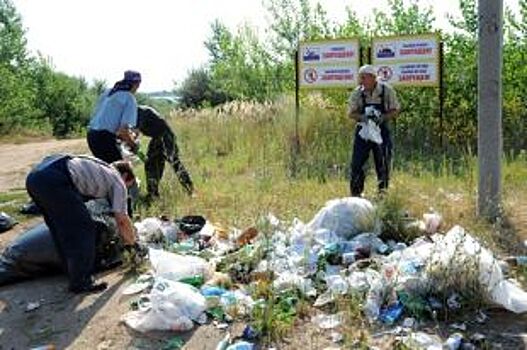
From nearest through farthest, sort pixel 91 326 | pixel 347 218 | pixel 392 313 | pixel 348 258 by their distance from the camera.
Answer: pixel 392 313 < pixel 91 326 < pixel 348 258 < pixel 347 218

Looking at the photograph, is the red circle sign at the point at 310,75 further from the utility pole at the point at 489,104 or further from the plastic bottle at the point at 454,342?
the plastic bottle at the point at 454,342

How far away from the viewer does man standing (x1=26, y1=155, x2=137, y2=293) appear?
5926mm

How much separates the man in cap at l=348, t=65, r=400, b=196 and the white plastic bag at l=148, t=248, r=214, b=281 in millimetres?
2834

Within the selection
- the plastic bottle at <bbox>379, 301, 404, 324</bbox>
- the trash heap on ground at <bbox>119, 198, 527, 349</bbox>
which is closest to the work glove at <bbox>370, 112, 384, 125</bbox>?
the trash heap on ground at <bbox>119, 198, 527, 349</bbox>

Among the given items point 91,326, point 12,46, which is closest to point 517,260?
point 91,326

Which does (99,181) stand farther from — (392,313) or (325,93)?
(325,93)

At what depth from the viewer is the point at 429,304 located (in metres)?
5.05

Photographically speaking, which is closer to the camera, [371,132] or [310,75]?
[371,132]

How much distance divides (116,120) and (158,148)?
3.84 ft

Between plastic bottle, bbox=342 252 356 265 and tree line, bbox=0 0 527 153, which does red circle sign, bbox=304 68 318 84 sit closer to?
tree line, bbox=0 0 527 153

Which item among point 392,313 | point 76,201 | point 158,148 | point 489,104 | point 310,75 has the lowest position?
point 392,313

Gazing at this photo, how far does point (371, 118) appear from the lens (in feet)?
27.1

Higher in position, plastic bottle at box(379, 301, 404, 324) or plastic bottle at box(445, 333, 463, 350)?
plastic bottle at box(379, 301, 404, 324)

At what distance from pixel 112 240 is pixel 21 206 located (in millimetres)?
3436
